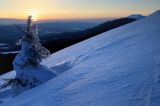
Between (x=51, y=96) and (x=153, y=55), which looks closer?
(x=51, y=96)

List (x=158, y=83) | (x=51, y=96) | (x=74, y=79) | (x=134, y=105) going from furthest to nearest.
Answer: (x=74, y=79) < (x=51, y=96) < (x=158, y=83) < (x=134, y=105)

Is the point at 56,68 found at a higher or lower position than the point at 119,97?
lower

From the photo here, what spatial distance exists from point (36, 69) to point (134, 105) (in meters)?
8.87

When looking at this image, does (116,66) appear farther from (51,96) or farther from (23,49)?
(23,49)

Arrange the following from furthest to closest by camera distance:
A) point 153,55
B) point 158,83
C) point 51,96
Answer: point 153,55
point 51,96
point 158,83

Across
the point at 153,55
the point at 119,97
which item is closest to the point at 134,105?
the point at 119,97

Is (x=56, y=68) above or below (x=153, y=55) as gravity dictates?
below

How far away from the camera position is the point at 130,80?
7566mm

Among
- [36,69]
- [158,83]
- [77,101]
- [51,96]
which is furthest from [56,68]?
[158,83]

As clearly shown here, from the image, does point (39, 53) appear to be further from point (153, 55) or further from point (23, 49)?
point (153, 55)

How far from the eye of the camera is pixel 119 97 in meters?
6.54

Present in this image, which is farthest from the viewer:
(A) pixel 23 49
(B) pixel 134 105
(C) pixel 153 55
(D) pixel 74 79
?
(A) pixel 23 49

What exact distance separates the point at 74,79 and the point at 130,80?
3246 mm

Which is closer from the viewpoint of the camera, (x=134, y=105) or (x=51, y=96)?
(x=134, y=105)
